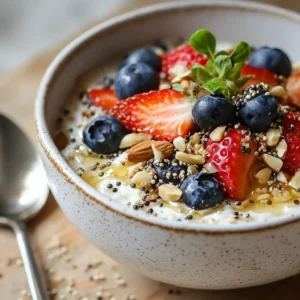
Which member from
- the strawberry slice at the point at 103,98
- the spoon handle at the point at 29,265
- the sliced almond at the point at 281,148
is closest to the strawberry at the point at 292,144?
the sliced almond at the point at 281,148

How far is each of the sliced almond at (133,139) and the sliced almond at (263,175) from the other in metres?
0.26

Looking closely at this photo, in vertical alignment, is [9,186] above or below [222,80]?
below

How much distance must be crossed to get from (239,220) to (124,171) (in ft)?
0.94

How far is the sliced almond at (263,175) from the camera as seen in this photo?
1.17 metres

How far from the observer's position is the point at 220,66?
1276 millimetres

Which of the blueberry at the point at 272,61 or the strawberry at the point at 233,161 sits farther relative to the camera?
the blueberry at the point at 272,61

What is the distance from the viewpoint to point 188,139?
4.04 ft

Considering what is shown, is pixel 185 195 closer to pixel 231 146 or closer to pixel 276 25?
pixel 231 146

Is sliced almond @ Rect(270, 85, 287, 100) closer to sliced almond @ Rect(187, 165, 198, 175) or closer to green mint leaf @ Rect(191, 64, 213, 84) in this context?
green mint leaf @ Rect(191, 64, 213, 84)

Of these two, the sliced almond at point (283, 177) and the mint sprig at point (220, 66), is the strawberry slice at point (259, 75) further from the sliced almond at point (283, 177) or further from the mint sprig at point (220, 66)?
the sliced almond at point (283, 177)

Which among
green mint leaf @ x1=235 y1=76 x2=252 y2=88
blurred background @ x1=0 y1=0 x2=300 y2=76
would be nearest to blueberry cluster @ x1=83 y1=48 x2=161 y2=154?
green mint leaf @ x1=235 y1=76 x2=252 y2=88

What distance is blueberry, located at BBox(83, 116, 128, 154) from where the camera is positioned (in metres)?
1.25

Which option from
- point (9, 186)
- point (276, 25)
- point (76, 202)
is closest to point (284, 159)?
point (76, 202)

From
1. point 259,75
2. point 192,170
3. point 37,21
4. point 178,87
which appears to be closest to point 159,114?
point 178,87
